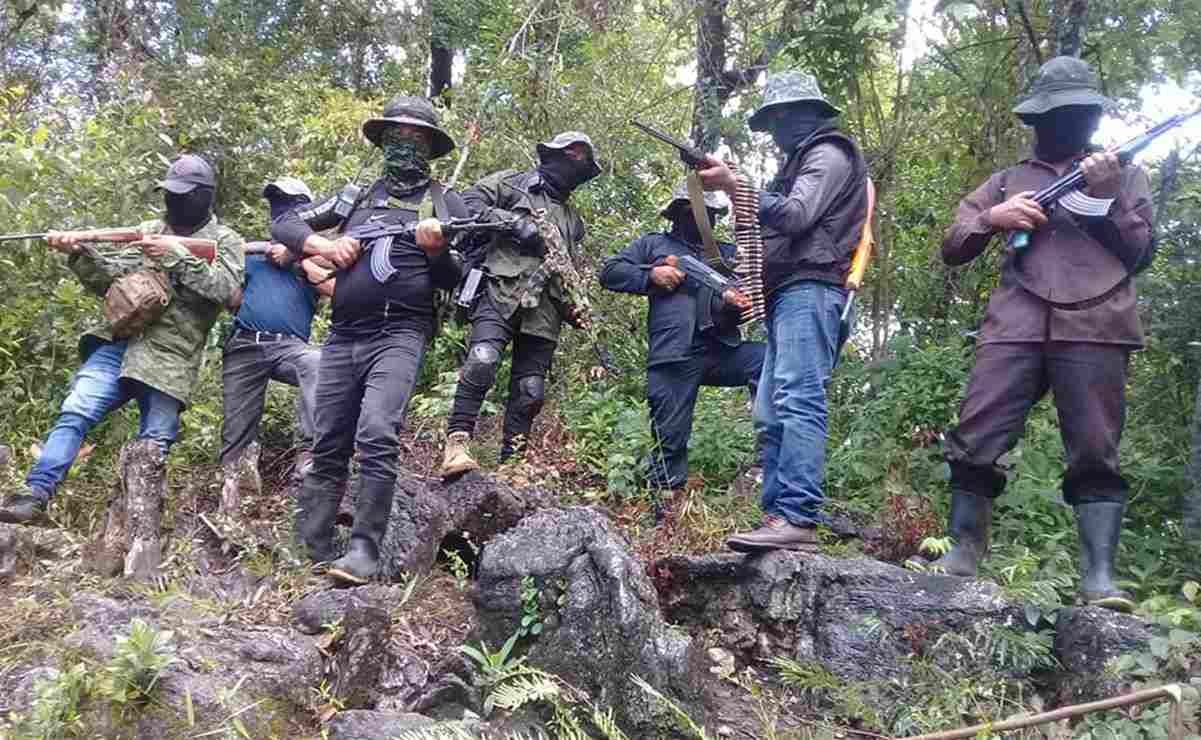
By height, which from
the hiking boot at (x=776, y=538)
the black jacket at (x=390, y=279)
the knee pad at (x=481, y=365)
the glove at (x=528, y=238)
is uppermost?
the glove at (x=528, y=238)

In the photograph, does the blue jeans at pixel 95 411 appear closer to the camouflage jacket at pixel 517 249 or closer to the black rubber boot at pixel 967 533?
the camouflage jacket at pixel 517 249

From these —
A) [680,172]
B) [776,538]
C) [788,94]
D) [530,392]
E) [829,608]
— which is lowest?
[829,608]

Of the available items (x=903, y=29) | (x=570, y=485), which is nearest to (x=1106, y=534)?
(x=570, y=485)

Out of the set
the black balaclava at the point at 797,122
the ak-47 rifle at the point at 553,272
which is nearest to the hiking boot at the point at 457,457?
the ak-47 rifle at the point at 553,272

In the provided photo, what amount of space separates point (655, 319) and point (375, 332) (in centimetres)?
166

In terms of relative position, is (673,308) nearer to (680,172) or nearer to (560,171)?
(560,171)

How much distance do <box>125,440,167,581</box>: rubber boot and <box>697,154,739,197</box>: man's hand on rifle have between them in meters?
2.94

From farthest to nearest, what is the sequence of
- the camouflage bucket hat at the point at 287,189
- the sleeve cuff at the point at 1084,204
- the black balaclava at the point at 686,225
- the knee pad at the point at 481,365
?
the camouflage bucket hat at the point at 287,189 → the black balaclava at the point at 686,225 → the knee pad at the point at 481,365 → the sleeve cuff at the point at 1084,204

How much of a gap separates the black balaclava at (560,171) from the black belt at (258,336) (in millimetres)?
1772

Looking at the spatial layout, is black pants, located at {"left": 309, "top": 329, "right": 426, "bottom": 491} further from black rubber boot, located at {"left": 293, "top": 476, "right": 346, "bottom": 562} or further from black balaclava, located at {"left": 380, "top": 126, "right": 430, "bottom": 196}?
black balaclava, located at {"left": 380, "top": 126, "right": 430, "bottom": 196}

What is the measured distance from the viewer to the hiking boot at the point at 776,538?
15.0 ft

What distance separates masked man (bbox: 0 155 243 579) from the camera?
5.12 meters

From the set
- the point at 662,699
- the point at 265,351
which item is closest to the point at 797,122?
the point at 662,699

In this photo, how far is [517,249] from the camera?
5.96 metres
